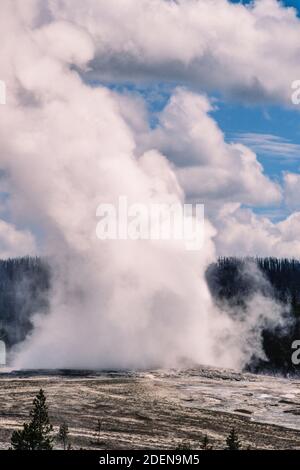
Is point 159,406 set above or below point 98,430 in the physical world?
above

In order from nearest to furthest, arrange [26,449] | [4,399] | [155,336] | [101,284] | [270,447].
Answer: [26,449] → [270,447] → [4,399] → [155,336] → [101,284]

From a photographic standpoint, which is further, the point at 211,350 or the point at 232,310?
A: the point at 232,310

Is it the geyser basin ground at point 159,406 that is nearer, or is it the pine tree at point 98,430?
the pine tree at point 98,430

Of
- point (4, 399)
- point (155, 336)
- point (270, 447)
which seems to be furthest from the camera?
point (155, 336)

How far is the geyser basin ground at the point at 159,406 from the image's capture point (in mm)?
50469

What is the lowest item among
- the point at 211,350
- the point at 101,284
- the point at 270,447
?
the point at 270,447

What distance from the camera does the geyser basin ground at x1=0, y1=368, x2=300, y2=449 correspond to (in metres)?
50.5

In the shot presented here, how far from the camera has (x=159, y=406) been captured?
212 feet

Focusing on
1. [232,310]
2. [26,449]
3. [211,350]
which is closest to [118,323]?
[211,350]

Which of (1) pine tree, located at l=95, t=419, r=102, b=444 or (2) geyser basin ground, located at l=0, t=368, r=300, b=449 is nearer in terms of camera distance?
(1) pine tree, located at l=95, t=419, r=102, b=444

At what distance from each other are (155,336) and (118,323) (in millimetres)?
6639

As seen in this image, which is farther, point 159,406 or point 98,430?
point 159,406

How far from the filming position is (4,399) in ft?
216
